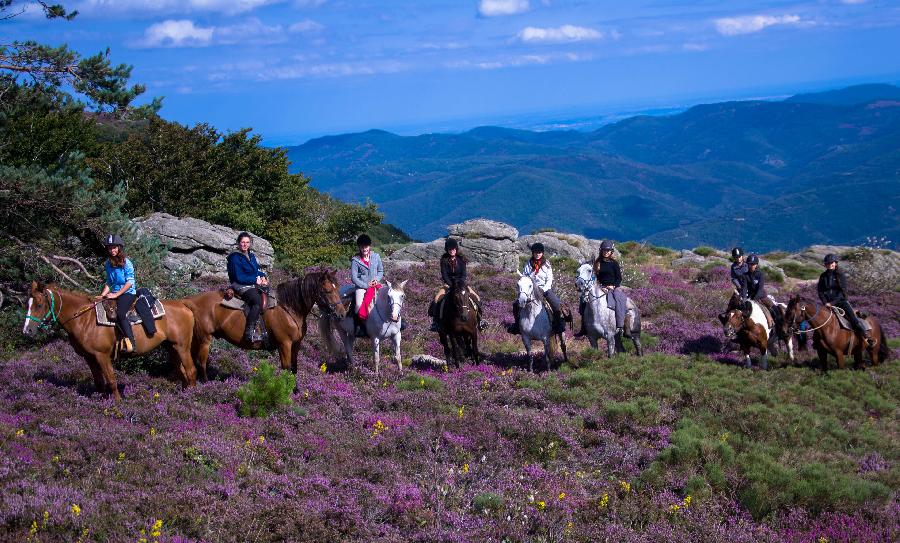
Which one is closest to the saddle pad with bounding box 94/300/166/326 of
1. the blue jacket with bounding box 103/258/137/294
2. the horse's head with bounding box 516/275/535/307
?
the blue jacket with bounding box 103/258/137/294

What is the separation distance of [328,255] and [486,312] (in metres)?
13.4

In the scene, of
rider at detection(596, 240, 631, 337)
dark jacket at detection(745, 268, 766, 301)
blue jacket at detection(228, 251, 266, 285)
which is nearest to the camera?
blue jacket at detection(228, 251, 266, 285)

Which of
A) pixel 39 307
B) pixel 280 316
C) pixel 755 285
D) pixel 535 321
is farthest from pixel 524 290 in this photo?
pixel 39 307

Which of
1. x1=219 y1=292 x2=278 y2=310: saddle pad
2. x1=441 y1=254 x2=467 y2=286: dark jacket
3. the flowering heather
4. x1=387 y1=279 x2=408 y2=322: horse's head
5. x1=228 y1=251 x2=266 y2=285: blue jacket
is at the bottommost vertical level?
the flowering heather

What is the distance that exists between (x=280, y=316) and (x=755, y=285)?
1280 cm

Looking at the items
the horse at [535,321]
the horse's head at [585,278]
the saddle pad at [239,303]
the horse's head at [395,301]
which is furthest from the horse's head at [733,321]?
the saddle pad at [239,303]

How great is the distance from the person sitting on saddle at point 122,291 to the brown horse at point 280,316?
4.36ft

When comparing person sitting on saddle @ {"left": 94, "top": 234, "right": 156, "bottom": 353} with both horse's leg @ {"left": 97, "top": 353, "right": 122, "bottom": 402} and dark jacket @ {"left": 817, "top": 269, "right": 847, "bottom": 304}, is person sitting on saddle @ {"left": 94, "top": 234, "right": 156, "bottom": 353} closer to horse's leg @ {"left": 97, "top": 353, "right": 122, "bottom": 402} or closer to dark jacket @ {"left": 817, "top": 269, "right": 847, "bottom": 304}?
horse's leg @ {"left": 97, "top": 353, "right": 122, "bottom": 402}

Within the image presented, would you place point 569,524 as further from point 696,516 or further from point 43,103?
point 43,103

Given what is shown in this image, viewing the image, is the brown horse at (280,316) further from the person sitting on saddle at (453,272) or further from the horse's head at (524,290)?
the horse's head at (524,290)

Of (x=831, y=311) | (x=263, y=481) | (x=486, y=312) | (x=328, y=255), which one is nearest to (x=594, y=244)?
(x=328, y=255)

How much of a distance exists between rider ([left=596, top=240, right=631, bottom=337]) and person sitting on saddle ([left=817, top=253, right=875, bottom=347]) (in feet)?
17.6

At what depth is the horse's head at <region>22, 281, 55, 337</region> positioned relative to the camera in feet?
35.9

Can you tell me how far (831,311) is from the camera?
1631 centimetres
